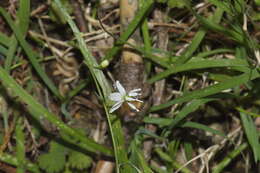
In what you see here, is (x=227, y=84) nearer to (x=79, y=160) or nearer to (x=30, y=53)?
(x=79, y=160)

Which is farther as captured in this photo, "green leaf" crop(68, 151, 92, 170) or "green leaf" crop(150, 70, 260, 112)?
"green leaf" crop(68, 151, 92, 170)

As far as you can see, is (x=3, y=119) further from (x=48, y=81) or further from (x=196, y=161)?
(x=196, y=161)

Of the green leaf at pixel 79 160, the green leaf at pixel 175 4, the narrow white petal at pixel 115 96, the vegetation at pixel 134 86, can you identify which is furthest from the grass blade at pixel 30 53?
the green leaf at pixel 175 4

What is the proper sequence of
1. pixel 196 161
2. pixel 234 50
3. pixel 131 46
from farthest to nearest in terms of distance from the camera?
pixel 196 161 < pixel 234 50 < pixel 131 46

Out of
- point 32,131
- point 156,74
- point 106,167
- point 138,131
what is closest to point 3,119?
point 32,131

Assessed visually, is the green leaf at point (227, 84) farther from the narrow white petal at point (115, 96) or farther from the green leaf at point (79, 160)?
the green leaf at point (79, 160)

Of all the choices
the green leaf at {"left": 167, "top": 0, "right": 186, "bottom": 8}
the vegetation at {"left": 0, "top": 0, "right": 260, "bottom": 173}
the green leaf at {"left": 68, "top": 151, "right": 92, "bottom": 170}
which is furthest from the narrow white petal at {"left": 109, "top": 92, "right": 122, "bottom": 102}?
the green leaf at {"left": 167, "top": 0, "right": 186, "bottom": 8}

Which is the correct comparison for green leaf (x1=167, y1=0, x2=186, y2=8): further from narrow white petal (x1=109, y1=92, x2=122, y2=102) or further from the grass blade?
the grass blade

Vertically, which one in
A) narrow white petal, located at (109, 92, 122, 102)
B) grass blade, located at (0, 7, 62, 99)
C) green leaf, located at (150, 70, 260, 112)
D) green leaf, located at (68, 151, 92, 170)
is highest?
grass blade, located at (0, 7, 62, 99)
